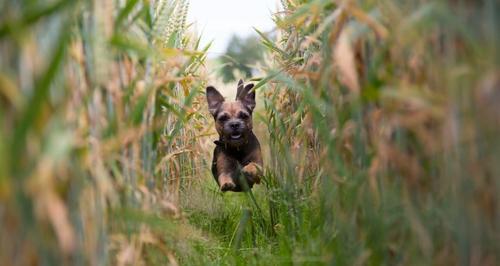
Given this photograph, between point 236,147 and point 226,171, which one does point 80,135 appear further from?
point 236,147

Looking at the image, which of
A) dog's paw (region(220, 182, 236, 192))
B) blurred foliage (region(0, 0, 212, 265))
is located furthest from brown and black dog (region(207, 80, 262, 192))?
blurred foliage (region(0, 0, 212, 265))

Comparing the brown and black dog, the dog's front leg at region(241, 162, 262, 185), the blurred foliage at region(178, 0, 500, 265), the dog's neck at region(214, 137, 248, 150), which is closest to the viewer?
the blurred foliage at region(178, 0, 500, 265)

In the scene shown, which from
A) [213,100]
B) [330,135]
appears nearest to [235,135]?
[213,100]

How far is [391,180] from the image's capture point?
2.63 metres

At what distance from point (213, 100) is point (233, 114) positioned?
0.32 metres

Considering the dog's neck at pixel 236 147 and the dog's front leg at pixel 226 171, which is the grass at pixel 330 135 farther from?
the dog's neck at pixel 236 147

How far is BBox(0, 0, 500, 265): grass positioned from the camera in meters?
1.99

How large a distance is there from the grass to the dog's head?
129 inches

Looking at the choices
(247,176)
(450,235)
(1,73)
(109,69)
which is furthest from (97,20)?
(247,176)

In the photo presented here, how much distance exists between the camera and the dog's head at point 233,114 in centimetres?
661

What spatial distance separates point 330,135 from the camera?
2.94 metres

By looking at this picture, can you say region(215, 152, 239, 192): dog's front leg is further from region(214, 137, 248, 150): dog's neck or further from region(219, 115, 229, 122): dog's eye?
region(219, 115, 229, 122): dog's eye

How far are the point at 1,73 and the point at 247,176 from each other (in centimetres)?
427

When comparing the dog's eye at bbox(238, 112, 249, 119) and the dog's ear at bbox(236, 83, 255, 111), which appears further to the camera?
the dog's ear at bbox(236, 83, 255, 111)
